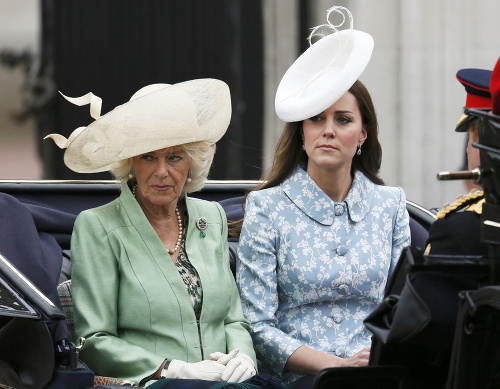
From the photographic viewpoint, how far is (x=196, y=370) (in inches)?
146

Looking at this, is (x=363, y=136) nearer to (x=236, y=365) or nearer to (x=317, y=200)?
(x=317, y=200)

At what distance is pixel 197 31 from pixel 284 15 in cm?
47

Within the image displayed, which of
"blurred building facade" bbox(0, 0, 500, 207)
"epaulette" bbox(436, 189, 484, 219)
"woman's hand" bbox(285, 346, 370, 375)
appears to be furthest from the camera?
"blurred building facade" bbox(0, 0, 500, 207)

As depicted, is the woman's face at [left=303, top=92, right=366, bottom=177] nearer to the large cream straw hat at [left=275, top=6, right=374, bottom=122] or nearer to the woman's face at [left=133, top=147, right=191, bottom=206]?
the large cream straw hat at [left=275, top=6, right=374, bottom=122]

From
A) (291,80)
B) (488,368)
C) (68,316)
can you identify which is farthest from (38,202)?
(488,368)

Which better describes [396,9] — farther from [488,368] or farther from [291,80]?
[488,368]

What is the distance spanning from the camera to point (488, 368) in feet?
9.82

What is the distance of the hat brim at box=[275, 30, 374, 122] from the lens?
3.97 metres

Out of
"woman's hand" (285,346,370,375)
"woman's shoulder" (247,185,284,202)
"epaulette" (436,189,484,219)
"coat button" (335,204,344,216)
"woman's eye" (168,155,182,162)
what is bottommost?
"woman's hand" (285,346,370,375)

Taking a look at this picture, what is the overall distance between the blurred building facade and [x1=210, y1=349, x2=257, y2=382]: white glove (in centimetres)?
371

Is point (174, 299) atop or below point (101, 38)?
below

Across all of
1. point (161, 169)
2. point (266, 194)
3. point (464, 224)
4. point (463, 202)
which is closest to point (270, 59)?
point (266, 194)

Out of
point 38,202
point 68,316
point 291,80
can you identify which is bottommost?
point 68,316

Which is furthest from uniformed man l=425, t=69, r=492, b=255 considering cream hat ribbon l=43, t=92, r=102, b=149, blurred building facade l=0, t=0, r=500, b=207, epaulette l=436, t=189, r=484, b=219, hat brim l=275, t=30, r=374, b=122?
blurred building facade l=0, t=0, r=500, b=207
